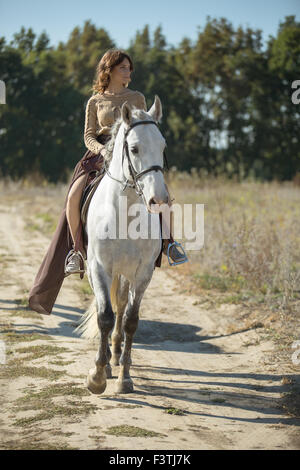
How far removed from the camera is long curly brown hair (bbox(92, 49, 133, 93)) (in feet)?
16.8

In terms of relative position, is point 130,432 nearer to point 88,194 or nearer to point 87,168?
point 88,194

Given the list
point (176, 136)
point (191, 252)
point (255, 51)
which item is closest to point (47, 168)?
point (176, 136)

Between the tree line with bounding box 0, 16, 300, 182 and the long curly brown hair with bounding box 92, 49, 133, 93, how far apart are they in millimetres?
21850

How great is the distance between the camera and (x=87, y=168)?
17.6 feet

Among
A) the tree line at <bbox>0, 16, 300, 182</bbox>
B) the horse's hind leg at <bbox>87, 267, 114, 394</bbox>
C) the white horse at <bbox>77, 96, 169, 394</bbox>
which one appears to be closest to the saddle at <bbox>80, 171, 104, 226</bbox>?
the white horse at <bbox>77, 96, 169, 394</bbox>

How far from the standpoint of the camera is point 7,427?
3840 millimetres

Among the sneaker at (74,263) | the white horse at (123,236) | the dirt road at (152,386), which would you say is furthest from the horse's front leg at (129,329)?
the sneaker at (74,263)

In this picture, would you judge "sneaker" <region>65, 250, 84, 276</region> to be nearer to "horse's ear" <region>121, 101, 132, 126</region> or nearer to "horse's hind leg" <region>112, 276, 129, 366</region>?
"horse's hind leg" <region>112, 276, 129, 366</region>

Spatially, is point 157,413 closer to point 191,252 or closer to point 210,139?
point 191,252

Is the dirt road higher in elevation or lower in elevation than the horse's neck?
lower

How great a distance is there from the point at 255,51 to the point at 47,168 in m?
13.3

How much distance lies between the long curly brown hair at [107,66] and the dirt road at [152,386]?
275cm

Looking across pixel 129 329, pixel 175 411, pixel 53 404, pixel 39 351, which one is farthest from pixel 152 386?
pixel 39 351

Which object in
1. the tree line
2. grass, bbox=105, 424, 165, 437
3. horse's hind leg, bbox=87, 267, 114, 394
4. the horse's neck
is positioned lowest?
grass, bbox=105, 424, 165, 437
